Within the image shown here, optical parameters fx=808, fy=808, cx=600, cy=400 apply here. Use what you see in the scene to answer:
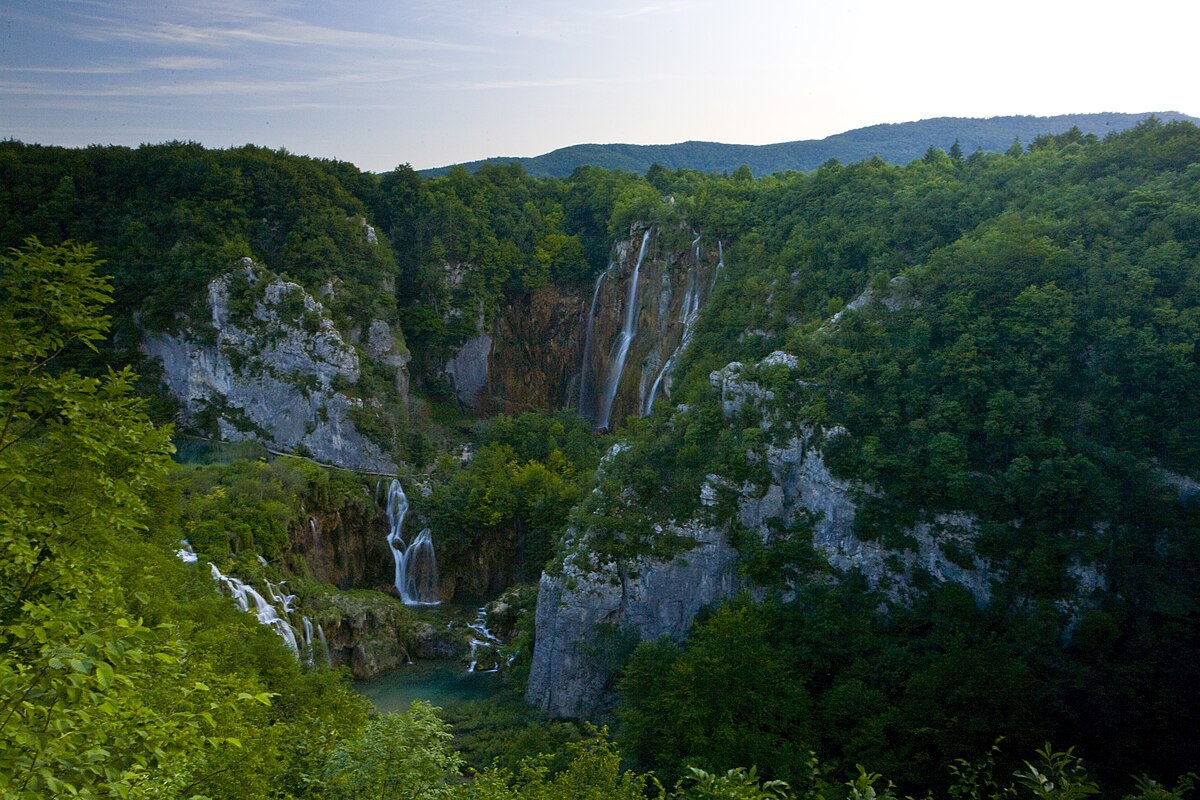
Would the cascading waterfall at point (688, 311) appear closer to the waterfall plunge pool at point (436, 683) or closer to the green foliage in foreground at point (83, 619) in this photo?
the waterfall plunge pool at point (436, 683)

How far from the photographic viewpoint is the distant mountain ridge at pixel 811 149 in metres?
78.1

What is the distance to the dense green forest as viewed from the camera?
802cm

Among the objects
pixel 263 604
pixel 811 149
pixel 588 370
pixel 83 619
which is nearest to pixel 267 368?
pixel 588 370

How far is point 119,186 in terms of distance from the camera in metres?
44.6

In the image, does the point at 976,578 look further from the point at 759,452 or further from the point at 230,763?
the point at 230,763

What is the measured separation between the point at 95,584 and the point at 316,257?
38.6 meters

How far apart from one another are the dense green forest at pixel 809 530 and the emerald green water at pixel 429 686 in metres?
2.37

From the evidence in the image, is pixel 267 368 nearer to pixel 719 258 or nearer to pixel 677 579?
pixel 719 258

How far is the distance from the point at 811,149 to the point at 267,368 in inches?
2714

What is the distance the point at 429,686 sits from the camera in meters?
26.6

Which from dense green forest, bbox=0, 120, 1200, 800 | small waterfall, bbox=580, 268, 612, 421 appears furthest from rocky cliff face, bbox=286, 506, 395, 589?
Result: small waterfall, bbox=580, 268, 612, 421

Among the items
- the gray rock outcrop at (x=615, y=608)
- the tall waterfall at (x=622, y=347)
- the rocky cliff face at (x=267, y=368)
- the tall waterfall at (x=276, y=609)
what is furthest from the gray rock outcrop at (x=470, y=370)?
the gray rock outcrop at (x=615, y=608)

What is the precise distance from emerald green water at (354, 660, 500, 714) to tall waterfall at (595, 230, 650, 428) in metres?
19.5

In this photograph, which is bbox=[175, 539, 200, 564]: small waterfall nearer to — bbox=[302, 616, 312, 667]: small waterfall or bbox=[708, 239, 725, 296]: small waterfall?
bbox=[302, 616, 312, 667]: small waterfall
